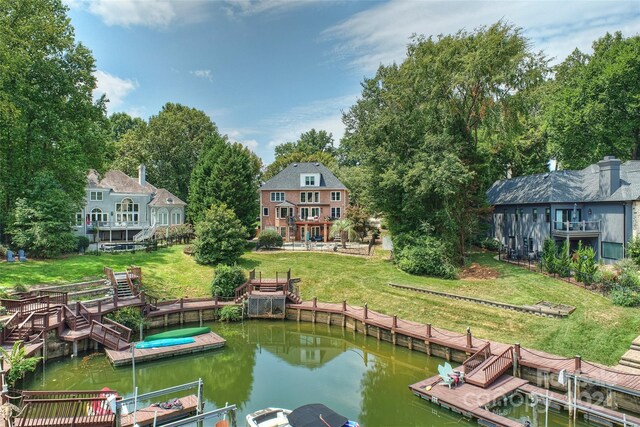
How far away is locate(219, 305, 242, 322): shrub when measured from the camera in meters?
25.8

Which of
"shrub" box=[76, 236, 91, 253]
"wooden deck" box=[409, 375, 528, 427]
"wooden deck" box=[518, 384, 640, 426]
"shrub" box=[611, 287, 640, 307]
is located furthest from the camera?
"shrub" box=[76, 236, 91, 253]

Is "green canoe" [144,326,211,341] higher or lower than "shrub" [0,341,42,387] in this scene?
lower

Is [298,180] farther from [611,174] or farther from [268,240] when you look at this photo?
[611,174]

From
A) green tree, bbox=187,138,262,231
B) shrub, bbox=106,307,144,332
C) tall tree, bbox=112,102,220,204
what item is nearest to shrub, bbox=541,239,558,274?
shrub, bbox=106,307,144,332

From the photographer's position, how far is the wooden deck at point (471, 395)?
1348cm

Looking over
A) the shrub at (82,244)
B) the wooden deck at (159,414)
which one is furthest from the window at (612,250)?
the shrub at (82,244)

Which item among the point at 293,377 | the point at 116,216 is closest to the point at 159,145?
the point at 116,216

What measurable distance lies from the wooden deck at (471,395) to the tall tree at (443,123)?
1622 cm

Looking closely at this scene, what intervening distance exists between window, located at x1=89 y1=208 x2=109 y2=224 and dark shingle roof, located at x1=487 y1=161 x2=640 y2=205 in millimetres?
42784

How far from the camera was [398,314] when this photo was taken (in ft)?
79.6

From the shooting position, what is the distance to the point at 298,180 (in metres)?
50.2

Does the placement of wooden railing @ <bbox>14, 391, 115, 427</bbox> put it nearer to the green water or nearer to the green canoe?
the green water

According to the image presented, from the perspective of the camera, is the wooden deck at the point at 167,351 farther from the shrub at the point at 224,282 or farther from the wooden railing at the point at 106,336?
the shrub at the point at 224,282

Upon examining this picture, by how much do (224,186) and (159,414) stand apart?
1207 inches
